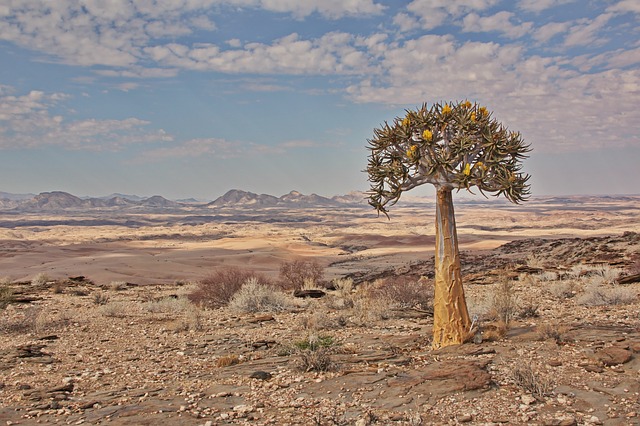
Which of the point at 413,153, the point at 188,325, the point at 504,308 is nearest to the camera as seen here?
the point at 413,153

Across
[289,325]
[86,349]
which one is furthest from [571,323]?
[86,349]

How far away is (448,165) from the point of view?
7379 mm

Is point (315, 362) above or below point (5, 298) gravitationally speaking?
above

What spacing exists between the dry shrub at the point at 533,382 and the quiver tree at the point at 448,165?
72.1 inches

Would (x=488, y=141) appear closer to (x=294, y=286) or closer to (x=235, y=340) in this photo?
(x=235, y=340)

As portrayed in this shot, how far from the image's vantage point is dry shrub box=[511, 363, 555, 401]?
5215 mm

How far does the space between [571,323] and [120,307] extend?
11.2 meters

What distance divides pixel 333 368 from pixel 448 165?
351 cm

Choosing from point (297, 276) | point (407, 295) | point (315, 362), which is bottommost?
point (297, 276)

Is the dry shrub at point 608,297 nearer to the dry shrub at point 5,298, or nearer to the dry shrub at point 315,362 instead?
the dry shrub at point 315,362

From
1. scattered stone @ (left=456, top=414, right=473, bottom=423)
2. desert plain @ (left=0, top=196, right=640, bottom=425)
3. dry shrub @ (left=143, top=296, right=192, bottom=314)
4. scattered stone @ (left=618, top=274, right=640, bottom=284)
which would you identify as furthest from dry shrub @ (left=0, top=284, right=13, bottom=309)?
scattered stone @ (left=618, top=274, right=640, bottom=284)

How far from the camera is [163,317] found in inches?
512

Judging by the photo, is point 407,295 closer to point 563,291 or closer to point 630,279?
point 563,291

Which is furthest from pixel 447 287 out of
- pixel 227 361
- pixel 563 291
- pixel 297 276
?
pixel 297 276
